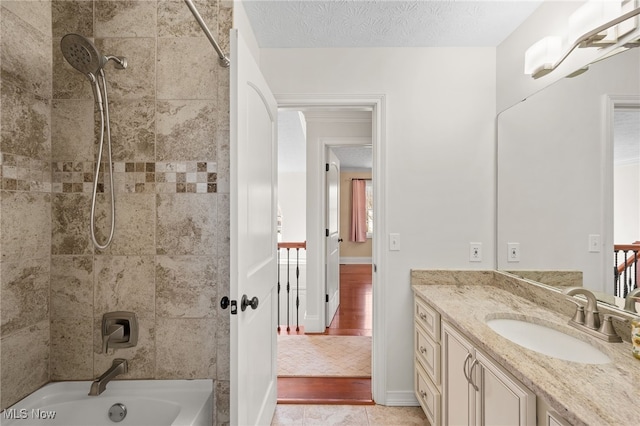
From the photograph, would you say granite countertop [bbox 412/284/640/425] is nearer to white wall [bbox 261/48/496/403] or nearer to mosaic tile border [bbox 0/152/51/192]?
white wall [bbox 261/48/496/403]

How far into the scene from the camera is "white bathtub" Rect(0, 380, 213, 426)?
141 centimetres

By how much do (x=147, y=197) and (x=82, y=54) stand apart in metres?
0.67

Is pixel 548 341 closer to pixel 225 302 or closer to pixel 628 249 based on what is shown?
pixel 628 249

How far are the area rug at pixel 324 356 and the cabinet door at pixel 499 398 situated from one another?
1.36 metres

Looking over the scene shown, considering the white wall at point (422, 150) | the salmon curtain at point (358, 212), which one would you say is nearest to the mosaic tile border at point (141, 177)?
the white wall at point (422, 150)

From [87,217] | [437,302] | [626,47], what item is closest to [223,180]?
[87,217]

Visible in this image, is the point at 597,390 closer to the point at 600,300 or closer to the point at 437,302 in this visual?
the point at 600,300

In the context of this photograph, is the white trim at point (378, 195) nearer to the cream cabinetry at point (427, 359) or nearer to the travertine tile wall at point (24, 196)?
the cream cabinetry at point (427, 359)

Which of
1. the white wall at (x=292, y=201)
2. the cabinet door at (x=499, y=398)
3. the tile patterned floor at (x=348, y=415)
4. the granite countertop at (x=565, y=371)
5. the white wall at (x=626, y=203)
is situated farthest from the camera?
the white wall at (x=292, y=201)

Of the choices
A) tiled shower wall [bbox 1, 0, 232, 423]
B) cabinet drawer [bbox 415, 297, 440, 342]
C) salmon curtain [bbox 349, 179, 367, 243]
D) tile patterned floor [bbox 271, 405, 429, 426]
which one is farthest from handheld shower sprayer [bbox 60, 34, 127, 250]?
salmon curtain [bbox 349, 179, 367, 243]

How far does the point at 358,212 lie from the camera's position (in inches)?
311

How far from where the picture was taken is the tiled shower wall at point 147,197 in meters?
1.53

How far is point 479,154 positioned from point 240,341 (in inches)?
75.1

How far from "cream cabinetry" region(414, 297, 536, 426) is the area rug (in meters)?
0.72
